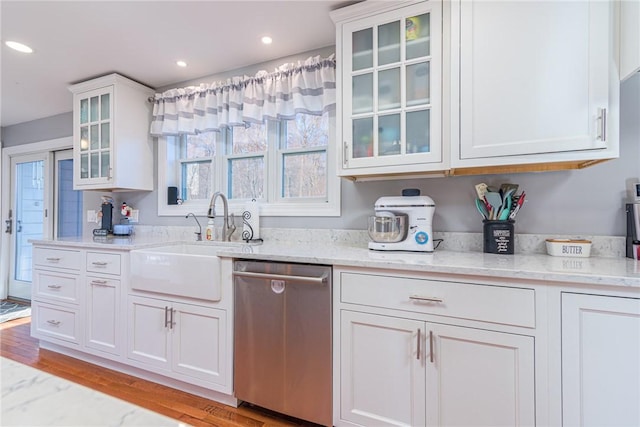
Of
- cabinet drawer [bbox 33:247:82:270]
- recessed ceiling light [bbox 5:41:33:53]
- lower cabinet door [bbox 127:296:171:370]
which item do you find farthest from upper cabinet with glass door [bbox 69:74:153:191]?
lower cabinet door [bbox 127:296:171:370]

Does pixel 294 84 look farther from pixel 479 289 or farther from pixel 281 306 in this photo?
pixel 479 289

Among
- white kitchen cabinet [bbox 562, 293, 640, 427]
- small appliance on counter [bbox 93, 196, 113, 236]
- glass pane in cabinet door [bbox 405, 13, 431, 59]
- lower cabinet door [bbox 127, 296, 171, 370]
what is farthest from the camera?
small appliance on counter [bbox 93, 196, 113, 236]

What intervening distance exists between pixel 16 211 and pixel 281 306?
451 cm

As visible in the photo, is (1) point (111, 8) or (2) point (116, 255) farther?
(2) point (116, 255)

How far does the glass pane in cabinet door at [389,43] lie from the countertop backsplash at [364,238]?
105 centimetres

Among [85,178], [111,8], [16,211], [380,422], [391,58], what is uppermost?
[111,8]

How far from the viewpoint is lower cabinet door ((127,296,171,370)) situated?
1964 millimetres

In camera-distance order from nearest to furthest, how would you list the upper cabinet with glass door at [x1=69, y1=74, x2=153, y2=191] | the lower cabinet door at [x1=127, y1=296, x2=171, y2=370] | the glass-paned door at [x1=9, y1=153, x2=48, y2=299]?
the lower cabinet door at [x1=127, y1=296, x2=171, y2=370]
the upper cabinet with glass door at [x1=69, y1=74, x2=153, y2=191]
the glass-paned door at [x1=9, y1=153, x2=48, y2=299]

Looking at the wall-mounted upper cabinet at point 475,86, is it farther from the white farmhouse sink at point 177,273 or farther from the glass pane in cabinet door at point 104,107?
the glass pane in cabinet door at point 104,107

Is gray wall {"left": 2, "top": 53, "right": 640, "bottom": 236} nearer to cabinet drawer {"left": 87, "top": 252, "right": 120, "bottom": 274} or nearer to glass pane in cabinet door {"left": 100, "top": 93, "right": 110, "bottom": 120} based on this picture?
cabinet drawer {"left": 87, "top": 252, "right": 120, "bottom": 274}

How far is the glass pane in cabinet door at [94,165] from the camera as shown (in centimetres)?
276

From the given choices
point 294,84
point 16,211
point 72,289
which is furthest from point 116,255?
point 16,211

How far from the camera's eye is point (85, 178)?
2.84m

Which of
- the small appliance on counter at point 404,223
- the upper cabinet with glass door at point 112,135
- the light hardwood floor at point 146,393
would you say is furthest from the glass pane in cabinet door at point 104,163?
the small appliance on counter at point 404,223
